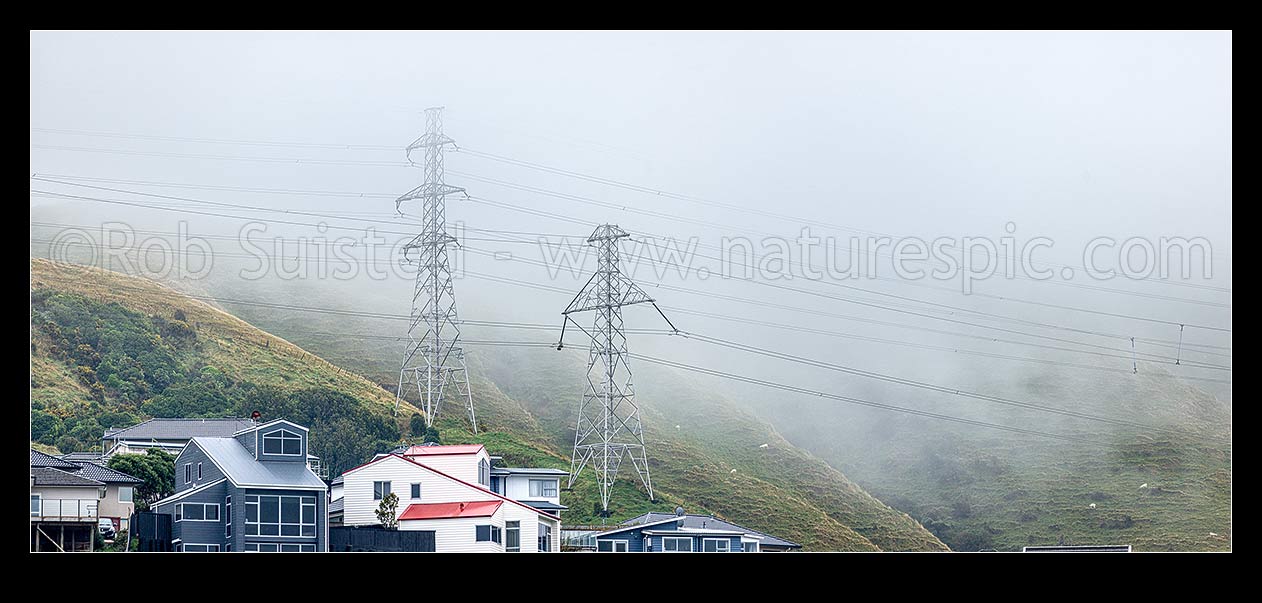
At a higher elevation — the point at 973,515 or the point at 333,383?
the point at 333,383

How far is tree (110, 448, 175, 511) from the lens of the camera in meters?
42.1

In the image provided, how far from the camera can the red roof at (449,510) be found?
141 ft

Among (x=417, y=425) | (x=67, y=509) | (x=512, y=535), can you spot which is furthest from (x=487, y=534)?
(x=417, y=425)

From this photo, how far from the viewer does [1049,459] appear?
7856 cm

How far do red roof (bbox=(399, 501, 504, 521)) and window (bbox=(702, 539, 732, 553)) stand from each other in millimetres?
7208

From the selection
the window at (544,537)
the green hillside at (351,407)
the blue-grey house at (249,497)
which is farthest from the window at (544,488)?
the blue-grey house at (249,497)

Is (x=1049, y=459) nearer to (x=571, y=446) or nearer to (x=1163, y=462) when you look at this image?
(x=1163, y=462)

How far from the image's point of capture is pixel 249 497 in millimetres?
41094

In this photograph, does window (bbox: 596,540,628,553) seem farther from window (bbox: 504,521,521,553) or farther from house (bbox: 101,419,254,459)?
house (bbox: 101,419,254,459)

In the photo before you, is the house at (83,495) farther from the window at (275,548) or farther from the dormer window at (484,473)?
the dormer window at (484,473)

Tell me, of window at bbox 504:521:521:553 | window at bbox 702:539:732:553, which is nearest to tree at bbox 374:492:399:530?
window at bbox 504:521:521:553

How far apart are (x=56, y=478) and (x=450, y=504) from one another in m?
11.9
